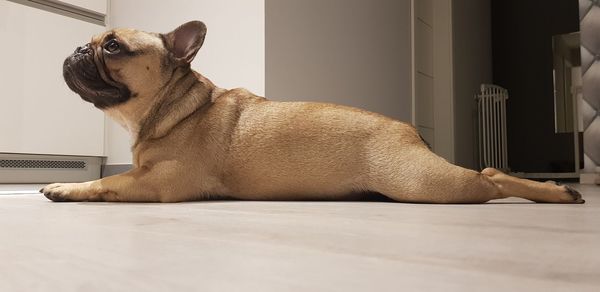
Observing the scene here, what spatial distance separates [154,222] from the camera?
857 millimetres

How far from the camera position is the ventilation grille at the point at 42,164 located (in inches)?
105

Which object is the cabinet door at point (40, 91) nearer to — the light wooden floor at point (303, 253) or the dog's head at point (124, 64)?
the dog's head at point (124, 64)

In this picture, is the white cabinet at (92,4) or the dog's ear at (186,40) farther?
the white cabinet at (92,4)

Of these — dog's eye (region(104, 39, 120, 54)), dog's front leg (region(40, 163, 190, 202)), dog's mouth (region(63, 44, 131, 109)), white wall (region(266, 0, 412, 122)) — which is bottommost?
dog's front leg (region(40, 163, 190, 202))

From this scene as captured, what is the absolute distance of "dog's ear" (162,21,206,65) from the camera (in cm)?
150

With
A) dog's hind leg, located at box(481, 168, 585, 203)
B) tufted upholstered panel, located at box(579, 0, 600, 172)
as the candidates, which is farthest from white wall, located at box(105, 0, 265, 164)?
tufted upholstered panel, located at box(579, 0, 600, 172)

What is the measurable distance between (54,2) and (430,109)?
239 cm

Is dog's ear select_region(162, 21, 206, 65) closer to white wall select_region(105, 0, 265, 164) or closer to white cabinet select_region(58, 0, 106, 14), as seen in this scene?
white wall select_region(105, 0, 265, 164)

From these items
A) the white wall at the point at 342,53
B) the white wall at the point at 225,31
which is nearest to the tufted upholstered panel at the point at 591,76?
the white wall at the point at 342,53

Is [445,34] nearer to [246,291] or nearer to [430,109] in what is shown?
[430,109]

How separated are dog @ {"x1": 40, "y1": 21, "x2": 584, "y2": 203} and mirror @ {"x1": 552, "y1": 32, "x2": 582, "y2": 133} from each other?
4018 mm

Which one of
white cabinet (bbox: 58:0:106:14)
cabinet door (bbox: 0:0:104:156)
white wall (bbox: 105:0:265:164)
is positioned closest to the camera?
white wall (bbox: 105:0:265:164)

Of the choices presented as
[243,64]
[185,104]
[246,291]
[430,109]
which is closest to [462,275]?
[246,291]

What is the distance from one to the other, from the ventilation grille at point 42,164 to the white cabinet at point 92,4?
2.60 feet
